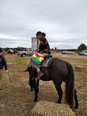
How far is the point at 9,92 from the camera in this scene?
814cm

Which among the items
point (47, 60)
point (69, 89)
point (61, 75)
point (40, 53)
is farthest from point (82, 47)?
point (69, 89)

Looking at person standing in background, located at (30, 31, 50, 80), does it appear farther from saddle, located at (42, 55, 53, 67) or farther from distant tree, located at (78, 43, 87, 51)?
distant tree, located at (78, 43, 87, 51)

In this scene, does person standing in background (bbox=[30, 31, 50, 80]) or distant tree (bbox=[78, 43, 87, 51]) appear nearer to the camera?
person standing in background (bbox=[30, 31, 50, 80])

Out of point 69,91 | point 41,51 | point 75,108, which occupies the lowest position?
point 75,108

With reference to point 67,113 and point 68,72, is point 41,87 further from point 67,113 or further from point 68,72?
point 67,113

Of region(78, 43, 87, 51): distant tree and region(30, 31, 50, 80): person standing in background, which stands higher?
region(30, 31, 50, 80): person standing in background

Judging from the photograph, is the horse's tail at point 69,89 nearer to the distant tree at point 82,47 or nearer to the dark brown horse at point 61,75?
the dark brown horse at point 61,75

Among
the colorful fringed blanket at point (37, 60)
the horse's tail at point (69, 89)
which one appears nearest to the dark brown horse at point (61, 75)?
the horse's tail at point (69, 89)

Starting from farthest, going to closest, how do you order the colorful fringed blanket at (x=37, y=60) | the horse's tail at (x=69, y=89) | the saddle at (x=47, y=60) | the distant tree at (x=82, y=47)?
1. the distant tree at (x=82, y=47)
2. the colorful fringed blanket at (x=37, y=60)
3. the saddle at (x=47, y=60)
4. the horse's tail at (x=69, y=89)

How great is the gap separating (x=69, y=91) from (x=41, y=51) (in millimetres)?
1735

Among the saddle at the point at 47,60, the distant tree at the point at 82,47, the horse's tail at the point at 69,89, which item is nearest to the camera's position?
the horse's tail at the point at 69,89

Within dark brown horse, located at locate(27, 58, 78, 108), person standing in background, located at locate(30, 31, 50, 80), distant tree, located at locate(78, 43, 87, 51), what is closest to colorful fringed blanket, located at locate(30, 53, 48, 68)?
person standing in background, located at locate(30, 31, 50, 80)

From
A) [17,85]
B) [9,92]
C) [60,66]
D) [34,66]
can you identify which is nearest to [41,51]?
[34,66]

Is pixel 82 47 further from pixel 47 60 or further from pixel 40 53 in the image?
pixel 47 60
